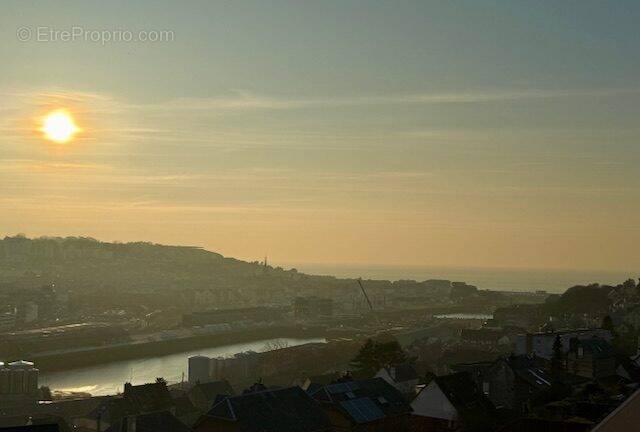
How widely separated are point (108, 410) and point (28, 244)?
136 meters

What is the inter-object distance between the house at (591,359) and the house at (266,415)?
11692 millimetres

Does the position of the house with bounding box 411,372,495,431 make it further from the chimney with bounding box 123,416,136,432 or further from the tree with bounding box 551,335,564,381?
the chimney with bounding box 123,416,136,432

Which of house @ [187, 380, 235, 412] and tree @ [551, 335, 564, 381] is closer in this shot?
tree @ [551, 335, 564, 381]

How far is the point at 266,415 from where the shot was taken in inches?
540

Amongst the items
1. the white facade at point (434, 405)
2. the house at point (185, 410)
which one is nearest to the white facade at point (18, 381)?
the house at point (185, 410)

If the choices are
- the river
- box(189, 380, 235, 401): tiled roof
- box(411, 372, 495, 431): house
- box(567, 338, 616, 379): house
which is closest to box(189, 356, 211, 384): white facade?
the river

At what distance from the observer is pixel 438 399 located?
15883 millimetres

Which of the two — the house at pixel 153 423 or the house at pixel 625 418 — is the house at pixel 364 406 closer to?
the house at pixel 153 423

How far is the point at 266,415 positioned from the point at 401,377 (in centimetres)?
852

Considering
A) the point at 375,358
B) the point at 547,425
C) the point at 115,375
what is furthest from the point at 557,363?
the point at 115,375

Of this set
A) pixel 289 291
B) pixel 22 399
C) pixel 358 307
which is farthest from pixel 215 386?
pixel 289 291

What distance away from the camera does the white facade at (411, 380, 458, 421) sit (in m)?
15.6

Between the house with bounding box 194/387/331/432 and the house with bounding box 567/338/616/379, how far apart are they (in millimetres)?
11692

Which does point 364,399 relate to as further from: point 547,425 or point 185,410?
point 185,410
